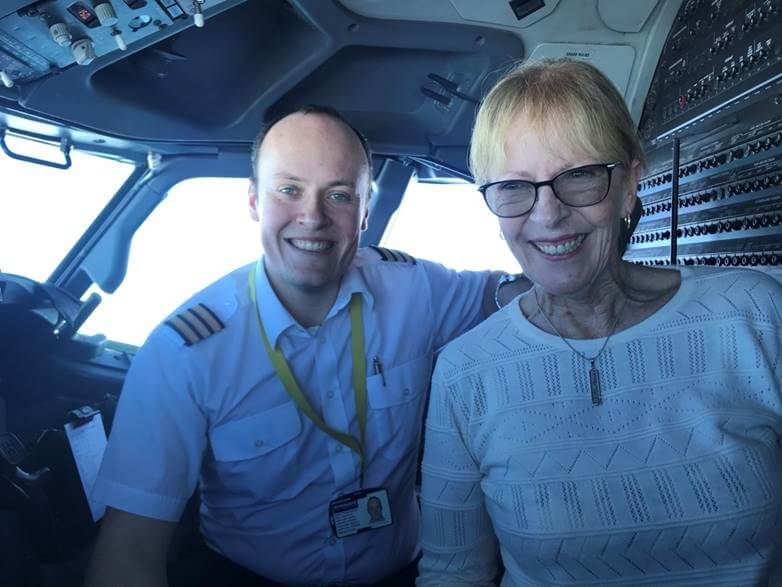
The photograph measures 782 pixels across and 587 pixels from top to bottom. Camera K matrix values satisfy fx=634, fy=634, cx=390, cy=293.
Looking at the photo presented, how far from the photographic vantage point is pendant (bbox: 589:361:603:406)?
3.72ft

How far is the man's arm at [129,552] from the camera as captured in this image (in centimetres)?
131

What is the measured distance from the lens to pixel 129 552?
1342 millimetres

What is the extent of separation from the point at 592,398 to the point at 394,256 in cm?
97

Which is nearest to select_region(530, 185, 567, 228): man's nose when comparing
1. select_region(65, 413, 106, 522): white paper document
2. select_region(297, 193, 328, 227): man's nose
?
select_region(297, 193, 328, 227): man's nose

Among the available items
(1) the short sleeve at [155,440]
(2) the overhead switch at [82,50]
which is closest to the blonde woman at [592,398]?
(1) the short sleeve at [155,440]

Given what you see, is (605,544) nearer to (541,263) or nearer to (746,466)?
(746,466)

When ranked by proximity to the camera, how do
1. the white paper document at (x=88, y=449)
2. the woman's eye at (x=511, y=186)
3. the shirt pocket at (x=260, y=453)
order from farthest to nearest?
the white paper document at (x=88, y=449)
the shirt pocket at (x=260, y=453)
the woman's eye at (x=511, y=186)

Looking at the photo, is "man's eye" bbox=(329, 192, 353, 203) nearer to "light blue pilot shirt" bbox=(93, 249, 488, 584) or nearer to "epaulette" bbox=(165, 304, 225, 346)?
"light blue pilot shirt" bbox=(93, 249, 488, 584)

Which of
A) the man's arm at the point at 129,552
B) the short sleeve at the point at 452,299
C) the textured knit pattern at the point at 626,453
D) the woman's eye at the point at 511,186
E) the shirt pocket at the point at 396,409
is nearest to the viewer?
the textured knit pattern at the point at 626,453

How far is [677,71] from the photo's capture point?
2057 mm

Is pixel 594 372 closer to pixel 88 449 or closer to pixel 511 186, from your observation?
pixel 511 186

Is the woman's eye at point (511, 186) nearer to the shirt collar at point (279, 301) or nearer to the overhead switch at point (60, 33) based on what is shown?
the shirt collar at point (279, 301)

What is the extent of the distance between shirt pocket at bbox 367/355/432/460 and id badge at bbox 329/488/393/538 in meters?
0.12

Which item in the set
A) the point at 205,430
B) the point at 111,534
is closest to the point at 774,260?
the point at 205,430
